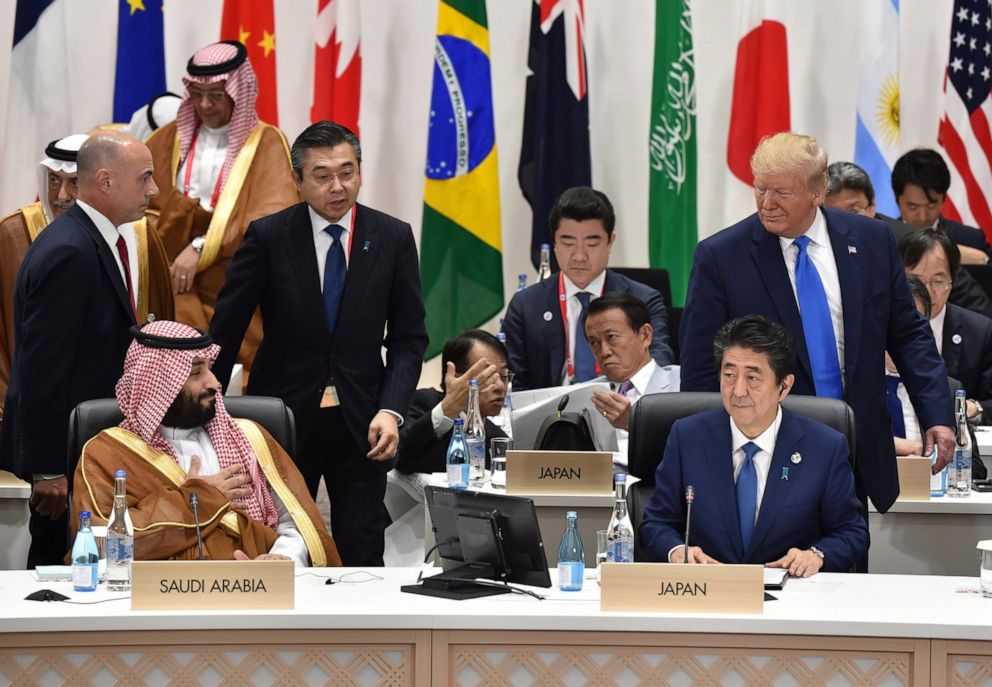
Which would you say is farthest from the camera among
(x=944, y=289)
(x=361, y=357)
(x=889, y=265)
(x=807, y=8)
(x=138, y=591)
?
(x=807, y=8)

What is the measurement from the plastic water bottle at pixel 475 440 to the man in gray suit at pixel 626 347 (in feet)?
1.74

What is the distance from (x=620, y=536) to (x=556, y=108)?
15.4 ft

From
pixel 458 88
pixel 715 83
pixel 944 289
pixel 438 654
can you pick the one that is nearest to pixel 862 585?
pixel 438 654

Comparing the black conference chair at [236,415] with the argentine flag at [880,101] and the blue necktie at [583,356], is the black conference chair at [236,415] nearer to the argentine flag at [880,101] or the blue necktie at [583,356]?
the blue necktie at [583,356]

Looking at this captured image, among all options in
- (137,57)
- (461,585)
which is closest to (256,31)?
(137,57)

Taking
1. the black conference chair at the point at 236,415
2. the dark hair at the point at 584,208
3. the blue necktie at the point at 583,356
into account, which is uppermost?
the dark hair at the point at 584,208

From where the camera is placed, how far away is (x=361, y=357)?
14.8ft

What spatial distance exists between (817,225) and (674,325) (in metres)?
2.06

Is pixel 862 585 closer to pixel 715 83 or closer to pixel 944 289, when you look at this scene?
pixel 944 289

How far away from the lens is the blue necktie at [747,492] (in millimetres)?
3535

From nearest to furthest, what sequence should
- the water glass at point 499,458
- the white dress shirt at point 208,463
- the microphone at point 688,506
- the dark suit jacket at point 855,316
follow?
the microphone at point 688,506
the white dress shirt at point 208,463
the dark suit jacket at point 855,316
the water glass at point 499,458

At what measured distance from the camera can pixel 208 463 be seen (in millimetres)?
3738

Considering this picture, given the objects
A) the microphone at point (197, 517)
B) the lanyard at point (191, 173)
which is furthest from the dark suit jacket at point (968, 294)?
the microphone at point (197, 517)

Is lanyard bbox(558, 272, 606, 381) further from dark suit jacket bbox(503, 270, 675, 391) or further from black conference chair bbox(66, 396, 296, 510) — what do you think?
black conference chair bbox(66, 396, 296, 510)
